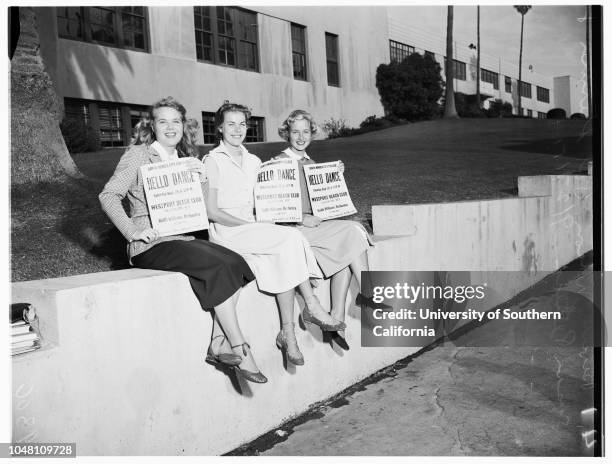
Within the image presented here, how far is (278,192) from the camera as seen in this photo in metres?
3.52

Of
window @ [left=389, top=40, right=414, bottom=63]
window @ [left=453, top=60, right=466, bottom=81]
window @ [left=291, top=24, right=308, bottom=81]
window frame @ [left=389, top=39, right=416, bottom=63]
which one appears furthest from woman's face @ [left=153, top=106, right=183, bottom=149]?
window @ [left=291, top=24, right=308, bottom=81]

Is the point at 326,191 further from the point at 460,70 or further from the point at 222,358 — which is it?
the point at 460,70

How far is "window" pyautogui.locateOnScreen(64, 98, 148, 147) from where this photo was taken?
33.7ft

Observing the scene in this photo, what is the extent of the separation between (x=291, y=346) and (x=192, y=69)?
8550 mm

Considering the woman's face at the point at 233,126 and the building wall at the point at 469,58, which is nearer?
the woman's face at the point at 233,126

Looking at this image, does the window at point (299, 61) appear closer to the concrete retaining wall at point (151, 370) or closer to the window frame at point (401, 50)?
the window frame at point (401, 50)

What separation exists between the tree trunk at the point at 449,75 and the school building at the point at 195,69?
0.77ft

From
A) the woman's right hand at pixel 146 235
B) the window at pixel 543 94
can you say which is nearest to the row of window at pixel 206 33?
the window at pixel 543 94

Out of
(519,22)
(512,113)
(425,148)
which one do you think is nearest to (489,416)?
(519,22)

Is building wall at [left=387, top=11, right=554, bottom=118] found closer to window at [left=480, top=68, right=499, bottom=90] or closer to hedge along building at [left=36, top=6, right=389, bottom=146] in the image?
window at [left=480, top=68, right=499, bottom=90]

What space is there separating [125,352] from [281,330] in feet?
3.15

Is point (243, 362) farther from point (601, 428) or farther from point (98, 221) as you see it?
point (98, 221)

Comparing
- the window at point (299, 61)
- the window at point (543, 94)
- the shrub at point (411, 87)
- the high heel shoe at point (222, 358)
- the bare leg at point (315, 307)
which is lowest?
the high heel shoe at point (222, 358)

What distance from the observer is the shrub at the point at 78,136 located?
364 inches
